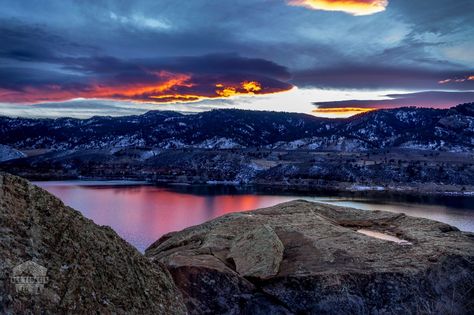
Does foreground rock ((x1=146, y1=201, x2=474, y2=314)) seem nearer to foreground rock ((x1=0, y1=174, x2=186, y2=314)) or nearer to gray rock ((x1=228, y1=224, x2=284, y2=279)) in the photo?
gray rock ((x1=228, y1=224, x2=284, y2=279))

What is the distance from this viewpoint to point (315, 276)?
13.8m

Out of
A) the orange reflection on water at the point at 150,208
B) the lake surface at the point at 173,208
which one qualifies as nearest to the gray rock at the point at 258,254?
the orange reflection on water at the point at 150,208

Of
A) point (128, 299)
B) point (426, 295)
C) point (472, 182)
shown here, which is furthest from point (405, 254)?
point (472, 182)

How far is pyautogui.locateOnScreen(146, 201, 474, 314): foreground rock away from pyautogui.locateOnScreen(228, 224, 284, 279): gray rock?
34 millimetres

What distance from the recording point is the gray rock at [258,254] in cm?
1404

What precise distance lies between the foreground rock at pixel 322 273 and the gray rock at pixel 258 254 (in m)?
0.03

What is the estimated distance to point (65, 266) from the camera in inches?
294

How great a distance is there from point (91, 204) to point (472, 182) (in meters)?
164

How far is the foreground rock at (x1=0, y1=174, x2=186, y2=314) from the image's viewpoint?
661 cm

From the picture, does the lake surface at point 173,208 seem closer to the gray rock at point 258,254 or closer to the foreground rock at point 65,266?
the gray rock at point 258,254

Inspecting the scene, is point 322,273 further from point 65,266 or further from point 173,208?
point 173,208

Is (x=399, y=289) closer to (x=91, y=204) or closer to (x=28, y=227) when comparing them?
(x=28, y=227)

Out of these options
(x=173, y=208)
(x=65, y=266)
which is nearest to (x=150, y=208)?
(x=173, y=208)

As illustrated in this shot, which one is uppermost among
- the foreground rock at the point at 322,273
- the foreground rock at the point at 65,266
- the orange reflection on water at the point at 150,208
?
the foreground rock at the point at 65,266
